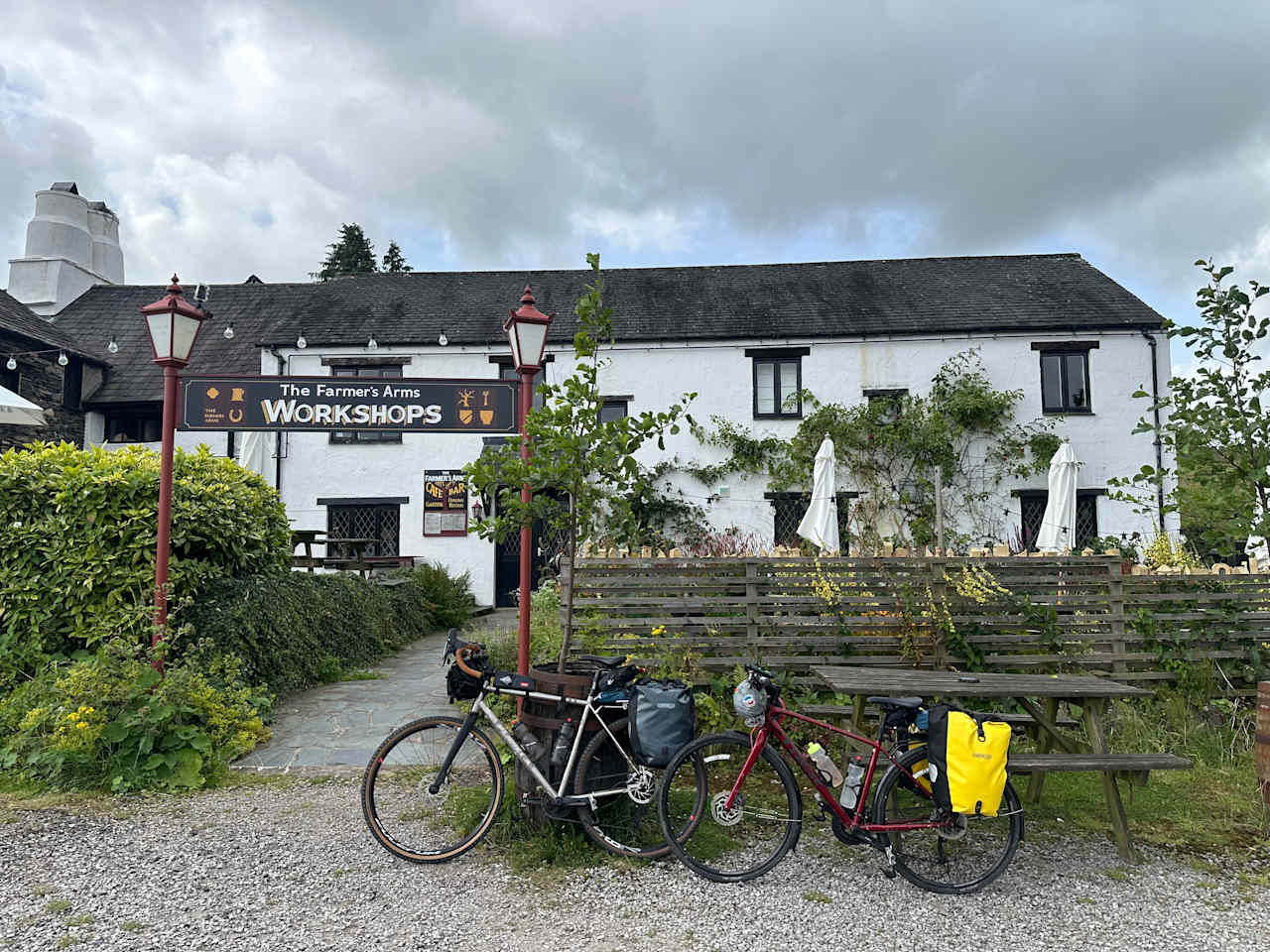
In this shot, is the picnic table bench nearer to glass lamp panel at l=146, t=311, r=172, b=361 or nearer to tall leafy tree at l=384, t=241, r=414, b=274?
glass lamp panel at l=146, t=311, r=172, b=361

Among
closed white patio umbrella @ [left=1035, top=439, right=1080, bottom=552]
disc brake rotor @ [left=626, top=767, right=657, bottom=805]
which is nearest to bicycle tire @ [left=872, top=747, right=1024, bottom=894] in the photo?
disc brake rotor @ [left=626, top=767, right=657, bottom=805]

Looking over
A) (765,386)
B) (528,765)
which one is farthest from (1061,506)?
(528,765)

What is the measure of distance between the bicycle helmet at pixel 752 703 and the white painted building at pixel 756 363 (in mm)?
11231

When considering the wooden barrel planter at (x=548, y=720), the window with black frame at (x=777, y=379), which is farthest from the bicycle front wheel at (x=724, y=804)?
the window with black frame at (x=777, y=379)

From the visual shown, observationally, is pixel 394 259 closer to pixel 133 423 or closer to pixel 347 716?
pixel 133 423

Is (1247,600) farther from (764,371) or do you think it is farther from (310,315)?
(310,315)

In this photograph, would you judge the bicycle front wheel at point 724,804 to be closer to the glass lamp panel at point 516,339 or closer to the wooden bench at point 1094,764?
the wooden bench at point 1094,764

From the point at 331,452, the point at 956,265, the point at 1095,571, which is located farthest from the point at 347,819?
the point at 956,265

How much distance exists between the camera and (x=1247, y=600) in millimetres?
6438

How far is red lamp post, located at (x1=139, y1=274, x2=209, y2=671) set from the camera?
19.3ft

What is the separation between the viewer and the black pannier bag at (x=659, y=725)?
12.5 ft

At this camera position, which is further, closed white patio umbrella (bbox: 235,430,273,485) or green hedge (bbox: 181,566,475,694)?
closed white patio umbrella (bbox: 235,430,273,485)

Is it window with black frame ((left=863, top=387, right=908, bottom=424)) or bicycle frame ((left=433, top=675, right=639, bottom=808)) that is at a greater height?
window with black frame ((left=863, top=387, right=908, bottom=424))

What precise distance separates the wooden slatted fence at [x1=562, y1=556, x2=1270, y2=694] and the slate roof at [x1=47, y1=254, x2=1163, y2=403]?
33.4 ft
